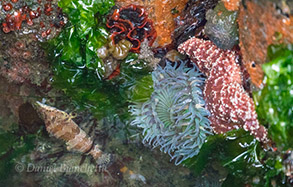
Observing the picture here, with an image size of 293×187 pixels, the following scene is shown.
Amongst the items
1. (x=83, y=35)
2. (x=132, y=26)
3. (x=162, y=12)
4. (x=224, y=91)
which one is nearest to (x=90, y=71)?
(x=83, y=35)

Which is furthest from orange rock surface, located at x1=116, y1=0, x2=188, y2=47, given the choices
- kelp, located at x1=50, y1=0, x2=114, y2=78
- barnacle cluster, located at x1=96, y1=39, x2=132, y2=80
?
barnacle cluster, located at x1=96, y1=39, x2=132, y2=80

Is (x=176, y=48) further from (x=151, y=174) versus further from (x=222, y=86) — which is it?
(x=151, y=174)

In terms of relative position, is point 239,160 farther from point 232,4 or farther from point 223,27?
point 232,4

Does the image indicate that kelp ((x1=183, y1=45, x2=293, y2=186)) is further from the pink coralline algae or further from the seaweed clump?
the seaweed clump

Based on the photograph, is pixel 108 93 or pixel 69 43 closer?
pixel 69 43

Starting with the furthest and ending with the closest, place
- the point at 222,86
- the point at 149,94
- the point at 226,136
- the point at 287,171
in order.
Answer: the point at 149,94
the point at 226,136
the point at 222,86
the point at 287,171

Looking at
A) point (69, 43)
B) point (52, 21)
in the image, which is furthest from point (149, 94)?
point (52, 21)
